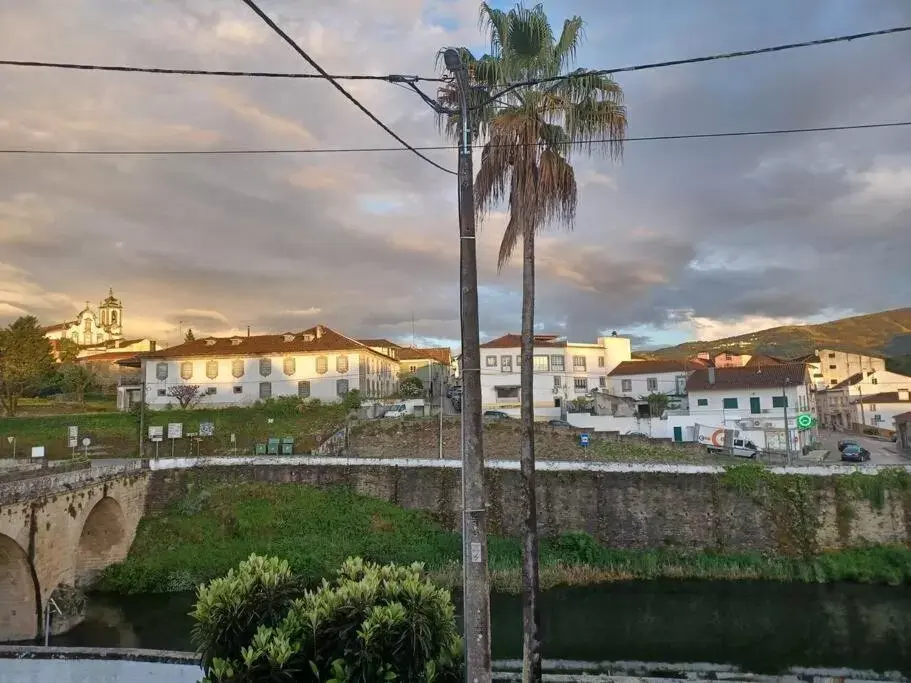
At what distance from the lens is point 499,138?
11.6 meters

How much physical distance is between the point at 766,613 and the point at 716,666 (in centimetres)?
521

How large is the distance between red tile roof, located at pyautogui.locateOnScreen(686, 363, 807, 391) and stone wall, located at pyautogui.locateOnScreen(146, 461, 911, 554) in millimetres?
15965

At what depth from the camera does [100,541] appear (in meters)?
25.8

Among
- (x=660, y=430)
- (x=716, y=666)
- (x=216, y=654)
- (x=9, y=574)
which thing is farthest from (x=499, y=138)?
(x=660, y=430)

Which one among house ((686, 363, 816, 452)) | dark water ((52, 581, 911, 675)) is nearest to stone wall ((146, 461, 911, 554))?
dark water ((52, 581, 911, 675))

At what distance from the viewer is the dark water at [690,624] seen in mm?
17516

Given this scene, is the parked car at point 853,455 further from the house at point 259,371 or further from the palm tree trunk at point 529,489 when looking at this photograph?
the house at point 259,371

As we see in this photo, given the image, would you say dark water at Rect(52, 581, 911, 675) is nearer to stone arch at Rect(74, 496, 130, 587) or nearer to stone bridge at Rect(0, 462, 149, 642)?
stone bridge at Rect(0, 462, 149, 642)

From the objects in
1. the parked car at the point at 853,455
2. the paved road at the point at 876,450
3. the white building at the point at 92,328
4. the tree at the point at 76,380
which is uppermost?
the white building at the point at 92,328

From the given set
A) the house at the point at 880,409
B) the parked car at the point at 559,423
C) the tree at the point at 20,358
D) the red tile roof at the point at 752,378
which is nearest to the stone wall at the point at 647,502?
the parked car at the point at 559,423

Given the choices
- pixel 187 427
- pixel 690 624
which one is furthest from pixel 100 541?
pixel 690 624

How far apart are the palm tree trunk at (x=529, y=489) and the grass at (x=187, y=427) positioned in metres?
26.5

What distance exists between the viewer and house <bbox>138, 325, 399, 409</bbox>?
150 ft

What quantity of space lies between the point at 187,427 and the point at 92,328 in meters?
81.7
